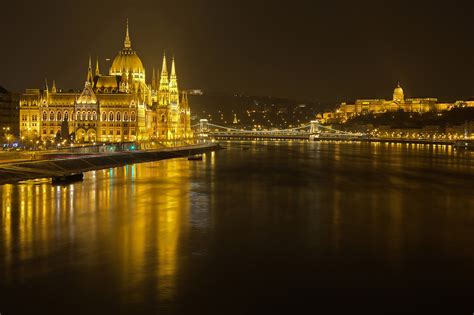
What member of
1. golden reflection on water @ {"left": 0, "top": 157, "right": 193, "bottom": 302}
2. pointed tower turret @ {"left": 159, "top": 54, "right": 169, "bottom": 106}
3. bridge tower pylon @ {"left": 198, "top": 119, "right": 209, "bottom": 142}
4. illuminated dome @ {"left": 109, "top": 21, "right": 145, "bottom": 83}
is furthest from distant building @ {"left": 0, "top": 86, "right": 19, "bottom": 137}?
bridge tower pylon @ {"left": 198, "top": 119, "right": 209, "bottom": 142}

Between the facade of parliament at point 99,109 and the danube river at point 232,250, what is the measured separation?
4034 cm

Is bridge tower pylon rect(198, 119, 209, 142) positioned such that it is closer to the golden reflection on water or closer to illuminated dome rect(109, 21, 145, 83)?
illuminated dome rect(109, 21, 145, 83)

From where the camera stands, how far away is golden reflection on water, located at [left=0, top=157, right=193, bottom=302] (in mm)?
14352

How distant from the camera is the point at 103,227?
1966 cm

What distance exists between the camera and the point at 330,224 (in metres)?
21.0

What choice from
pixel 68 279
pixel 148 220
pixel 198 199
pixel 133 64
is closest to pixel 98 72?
pixel 133 64

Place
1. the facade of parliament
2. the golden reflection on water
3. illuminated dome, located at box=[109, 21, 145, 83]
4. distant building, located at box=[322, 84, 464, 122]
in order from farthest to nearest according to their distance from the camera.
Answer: distant building, located at box=[322, 84, 464, 122] → illuminated dome, located at box=[109, 21, 145, 83] → the facade of parliament → the golden reflection on water

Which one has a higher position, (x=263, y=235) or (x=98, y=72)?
(x=98, y=72)

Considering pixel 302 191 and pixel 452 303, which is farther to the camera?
pixel 302 191

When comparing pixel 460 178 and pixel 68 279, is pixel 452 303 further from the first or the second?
pixel 460 178

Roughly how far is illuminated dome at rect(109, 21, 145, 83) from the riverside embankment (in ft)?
72.9

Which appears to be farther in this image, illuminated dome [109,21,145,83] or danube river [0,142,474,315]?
illuminated dome [109,21,145,83]

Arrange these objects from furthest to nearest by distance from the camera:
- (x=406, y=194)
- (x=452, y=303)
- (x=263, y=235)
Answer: (x=406, y=194) → (x=263, y=235) → (x=452, y=303)

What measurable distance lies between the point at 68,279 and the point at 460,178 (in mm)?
31059
